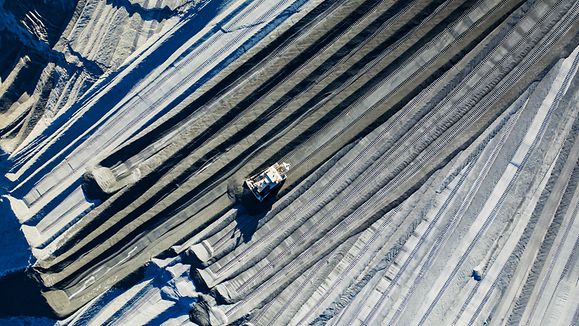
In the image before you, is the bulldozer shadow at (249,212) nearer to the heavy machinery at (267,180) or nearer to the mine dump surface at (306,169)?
the mine dump surface at (306,169)

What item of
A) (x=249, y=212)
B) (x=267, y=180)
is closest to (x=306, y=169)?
(x=267, y=180)

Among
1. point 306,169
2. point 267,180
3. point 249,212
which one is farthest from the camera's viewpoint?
point 249,212

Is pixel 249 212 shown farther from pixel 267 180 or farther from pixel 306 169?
pixel 306 169

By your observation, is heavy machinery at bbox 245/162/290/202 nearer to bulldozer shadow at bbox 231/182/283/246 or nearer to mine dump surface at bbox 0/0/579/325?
mine dump surface at bbox 0/0/579/325

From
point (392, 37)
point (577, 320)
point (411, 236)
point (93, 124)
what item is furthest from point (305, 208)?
point (577, 320)

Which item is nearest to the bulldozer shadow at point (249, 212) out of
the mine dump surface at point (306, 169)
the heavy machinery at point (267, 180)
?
the mine dump surface at point (306, 169)
